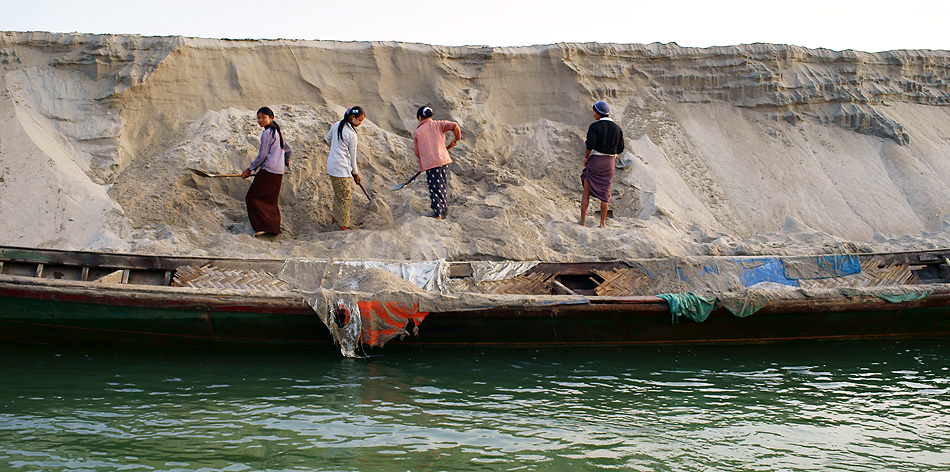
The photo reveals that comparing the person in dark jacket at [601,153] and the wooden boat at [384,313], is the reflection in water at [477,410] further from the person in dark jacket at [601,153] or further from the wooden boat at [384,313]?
the person in dark jacket at [601,153]

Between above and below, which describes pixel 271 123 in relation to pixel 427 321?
above

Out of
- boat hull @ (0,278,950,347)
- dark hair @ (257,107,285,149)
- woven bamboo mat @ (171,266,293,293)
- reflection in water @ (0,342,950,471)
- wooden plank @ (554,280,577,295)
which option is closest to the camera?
reflection in water @ (0,342,950,471)

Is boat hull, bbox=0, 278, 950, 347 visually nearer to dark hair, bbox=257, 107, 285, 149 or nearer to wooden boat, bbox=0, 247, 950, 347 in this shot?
wooden boat, bbox=0, 247, 950, 347

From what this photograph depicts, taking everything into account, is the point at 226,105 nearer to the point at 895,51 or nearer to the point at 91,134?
the point at 91,134

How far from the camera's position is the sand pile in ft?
24.4

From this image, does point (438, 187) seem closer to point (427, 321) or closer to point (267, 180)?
point (267, 180)

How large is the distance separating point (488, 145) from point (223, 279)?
13.8 ft

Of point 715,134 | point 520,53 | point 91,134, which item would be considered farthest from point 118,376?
point 715,134

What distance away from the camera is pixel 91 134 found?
8.40 metres

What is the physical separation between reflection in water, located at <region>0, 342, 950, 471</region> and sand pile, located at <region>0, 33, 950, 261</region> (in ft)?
7.71

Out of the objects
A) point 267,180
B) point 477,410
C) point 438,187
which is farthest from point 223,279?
→ point 477,410

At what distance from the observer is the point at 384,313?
480cm

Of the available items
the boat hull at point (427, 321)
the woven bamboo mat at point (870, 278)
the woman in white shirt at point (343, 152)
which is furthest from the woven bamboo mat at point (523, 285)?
the woven bamboo mat at point (870, 278)

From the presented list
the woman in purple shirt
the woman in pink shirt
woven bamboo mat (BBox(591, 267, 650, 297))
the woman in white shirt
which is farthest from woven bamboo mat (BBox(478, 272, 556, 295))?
the woman in purple shirt
